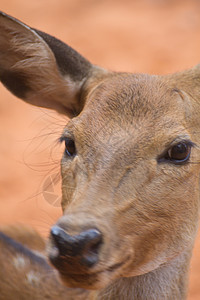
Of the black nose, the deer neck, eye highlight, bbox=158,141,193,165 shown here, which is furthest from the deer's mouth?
eye highlight, bbox=158,141,193,165

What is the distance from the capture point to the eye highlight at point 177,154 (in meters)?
3.19

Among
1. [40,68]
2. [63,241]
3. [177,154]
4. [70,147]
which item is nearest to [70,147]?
[70,147]

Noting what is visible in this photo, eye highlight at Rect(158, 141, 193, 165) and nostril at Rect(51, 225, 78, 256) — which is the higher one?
eye highlight at Rect(158, 141, 193, 165)

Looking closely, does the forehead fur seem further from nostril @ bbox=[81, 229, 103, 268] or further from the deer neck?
the deer neck

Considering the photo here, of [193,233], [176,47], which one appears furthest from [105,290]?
[176,47]

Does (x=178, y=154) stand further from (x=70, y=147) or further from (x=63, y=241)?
(x=63, y=241)

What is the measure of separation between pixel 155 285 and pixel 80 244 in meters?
1.08

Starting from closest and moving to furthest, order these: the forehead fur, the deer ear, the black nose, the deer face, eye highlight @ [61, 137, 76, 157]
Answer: the black nose, the deer face, the forehead fur, eye highlight @ [61, 137, 76, 157], the deer ear

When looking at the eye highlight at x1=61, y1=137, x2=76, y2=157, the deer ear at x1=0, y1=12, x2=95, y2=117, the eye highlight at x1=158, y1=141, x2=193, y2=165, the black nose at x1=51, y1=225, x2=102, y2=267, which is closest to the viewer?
the black nose at x1=51, y1=225, x2=102, y2=267

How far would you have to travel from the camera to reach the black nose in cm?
263

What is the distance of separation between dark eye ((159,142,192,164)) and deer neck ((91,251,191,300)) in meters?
0.74

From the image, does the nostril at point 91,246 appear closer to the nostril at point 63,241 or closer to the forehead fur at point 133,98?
the nostril at point 63,241

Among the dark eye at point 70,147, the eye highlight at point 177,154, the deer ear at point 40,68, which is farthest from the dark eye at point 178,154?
the deer ear at point 40,68

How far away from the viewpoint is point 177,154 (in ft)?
10.5
